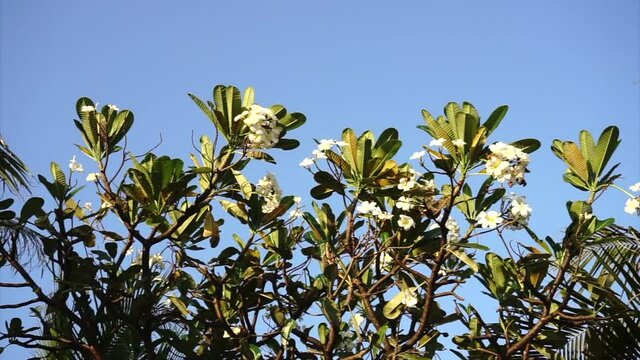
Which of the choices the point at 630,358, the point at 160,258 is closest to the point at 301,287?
the point at 160,258

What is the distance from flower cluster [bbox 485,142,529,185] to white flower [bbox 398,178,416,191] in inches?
13.1

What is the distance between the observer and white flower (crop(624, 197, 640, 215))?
329 centimetres

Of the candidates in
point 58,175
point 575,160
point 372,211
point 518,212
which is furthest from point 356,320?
point 58,175

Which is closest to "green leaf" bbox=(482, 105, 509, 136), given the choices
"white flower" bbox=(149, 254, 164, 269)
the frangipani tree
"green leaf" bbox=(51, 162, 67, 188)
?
the frangipani tree

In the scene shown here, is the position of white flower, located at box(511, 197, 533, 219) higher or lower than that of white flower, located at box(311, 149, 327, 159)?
lower

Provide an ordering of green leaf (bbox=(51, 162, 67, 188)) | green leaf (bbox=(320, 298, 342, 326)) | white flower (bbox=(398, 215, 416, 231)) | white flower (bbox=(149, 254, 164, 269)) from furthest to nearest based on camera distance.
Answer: white flower (bbox=(149, 254, 164, 269))
green leaf (bbox=(51, 162, 67, 188))
white flower (bbox=(398, 215, 416, 231))
green leaf (bbox=(320, 298, 342, 326))

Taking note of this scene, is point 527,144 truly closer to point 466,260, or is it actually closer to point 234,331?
point 466,260

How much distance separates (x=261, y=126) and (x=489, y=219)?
1.03 m

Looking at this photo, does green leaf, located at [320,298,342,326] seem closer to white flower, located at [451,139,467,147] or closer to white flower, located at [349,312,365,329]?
white flower, located at [349,312,365,329]

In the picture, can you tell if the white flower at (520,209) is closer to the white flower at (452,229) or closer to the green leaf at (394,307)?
the white flower at (452,229)

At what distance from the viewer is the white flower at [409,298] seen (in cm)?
341

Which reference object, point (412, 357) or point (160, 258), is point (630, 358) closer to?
point (412, 357)

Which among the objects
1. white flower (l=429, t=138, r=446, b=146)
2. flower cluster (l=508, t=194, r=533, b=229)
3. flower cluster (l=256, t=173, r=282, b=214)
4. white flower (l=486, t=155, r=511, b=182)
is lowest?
flower cluster (l=508, t=194, r=533, b=229)

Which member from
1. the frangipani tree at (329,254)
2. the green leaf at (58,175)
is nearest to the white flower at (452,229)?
the frangipani tree at (329,254)
